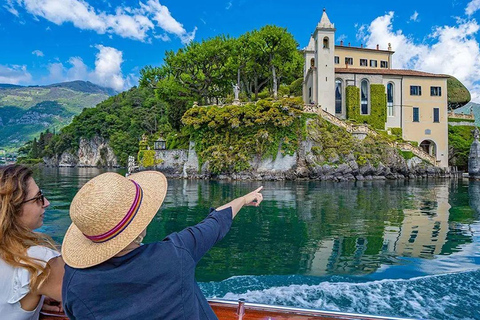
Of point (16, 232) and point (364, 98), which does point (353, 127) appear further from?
point (16, 232)

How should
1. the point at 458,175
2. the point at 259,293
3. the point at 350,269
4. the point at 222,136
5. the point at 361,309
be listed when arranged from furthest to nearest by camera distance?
the point at 458,175, the point at 222,136, the point at 350,269, the point at 259,293, the point at 361,309

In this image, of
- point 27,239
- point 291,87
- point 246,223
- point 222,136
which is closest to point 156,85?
point 222,136

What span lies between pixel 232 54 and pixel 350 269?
35011 mm

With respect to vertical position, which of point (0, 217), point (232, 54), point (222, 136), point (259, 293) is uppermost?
point (232, 54)

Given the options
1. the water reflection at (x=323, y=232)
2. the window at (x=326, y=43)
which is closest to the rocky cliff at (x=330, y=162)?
the window at (x=326, y=43)

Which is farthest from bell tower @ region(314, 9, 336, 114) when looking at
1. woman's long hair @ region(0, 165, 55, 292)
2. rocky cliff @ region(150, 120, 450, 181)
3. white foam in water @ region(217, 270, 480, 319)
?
woman's long hair @ region(0, 165, 55, 292)

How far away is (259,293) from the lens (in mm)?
5699

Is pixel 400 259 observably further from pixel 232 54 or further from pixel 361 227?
pixel 232 54

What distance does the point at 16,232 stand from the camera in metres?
2.04

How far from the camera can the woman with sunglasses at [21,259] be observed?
1.96m

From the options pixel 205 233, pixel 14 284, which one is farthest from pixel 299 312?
pixel 14 284

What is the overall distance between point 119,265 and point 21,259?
2.46 feet

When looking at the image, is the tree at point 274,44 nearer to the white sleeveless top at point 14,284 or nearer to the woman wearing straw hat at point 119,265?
the white sleeveless top at point 14,284

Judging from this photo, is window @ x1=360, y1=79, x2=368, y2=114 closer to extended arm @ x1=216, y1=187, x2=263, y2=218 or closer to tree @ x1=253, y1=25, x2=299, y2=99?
tree @ x1=253, y1=25, x2=299, y2=99
